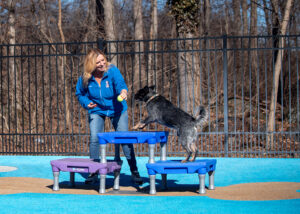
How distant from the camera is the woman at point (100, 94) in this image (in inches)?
242

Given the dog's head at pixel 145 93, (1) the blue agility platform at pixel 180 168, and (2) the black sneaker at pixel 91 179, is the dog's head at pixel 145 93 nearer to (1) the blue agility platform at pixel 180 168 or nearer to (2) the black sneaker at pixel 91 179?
(1) the blue agility platform at pixel 180 168

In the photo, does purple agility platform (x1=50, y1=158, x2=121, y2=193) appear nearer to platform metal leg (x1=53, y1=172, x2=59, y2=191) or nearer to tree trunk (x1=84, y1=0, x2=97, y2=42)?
platform metal leg (x1=53, y1=172, x2=59, y2=191)

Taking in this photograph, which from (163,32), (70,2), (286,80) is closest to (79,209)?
(286,80)

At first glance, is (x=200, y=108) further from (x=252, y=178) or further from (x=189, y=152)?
(x=252, y=178)

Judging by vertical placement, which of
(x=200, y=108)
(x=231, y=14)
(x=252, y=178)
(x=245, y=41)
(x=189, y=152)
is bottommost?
(x=252, y=178)

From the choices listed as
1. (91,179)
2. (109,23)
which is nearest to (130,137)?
(91,179)

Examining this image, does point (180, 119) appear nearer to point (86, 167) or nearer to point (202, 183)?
point (202, 183)

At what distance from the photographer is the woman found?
615 cm

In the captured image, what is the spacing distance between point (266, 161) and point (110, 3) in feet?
26.4

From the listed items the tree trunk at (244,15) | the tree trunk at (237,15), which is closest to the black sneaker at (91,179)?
the tree trunk at (237,15)

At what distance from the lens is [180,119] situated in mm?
5914

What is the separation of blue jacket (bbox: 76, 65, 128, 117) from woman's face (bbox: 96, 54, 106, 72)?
0.32 feet

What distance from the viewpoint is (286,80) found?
17859 millimetres

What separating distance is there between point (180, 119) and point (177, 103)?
225 inches
